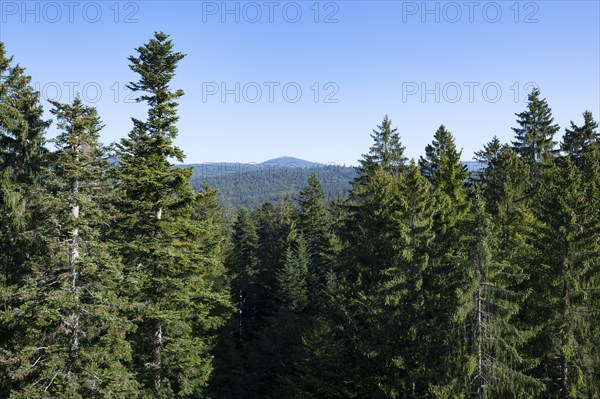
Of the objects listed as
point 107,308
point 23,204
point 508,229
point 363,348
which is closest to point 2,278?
point 23,204

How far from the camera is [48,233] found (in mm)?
14531

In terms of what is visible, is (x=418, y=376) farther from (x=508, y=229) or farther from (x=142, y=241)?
(x=142, y=241)

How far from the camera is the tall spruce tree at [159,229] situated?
18312mm

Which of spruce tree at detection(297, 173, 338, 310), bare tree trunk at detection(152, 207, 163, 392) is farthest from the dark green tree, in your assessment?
bare tree trunk at detection(152, 207, 163, 392)

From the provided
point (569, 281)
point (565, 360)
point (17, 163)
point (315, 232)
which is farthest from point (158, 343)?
point (315, 232)

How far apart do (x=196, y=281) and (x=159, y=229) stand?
2861 mm

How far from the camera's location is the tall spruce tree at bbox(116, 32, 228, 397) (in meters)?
18.3

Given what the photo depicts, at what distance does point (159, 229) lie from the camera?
19.0 metres

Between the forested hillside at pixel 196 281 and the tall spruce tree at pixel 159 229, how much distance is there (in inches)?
2.9

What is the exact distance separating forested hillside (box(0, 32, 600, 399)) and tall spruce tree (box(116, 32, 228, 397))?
0.25 feet

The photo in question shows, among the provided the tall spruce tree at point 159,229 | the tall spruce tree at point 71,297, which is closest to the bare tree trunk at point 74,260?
the tall spruce tree at point 71,297

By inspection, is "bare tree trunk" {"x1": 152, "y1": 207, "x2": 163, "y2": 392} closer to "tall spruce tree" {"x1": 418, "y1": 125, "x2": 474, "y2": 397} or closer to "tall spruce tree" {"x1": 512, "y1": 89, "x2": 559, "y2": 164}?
"tall spruce tree" {"x1": 418, "y1": 125, "x2": 474, "y2": 397}

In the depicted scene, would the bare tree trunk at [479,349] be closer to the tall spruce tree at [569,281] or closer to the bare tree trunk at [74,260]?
the tall spruce tree at [569,281]

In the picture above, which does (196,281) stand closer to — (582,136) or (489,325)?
(489,325)
